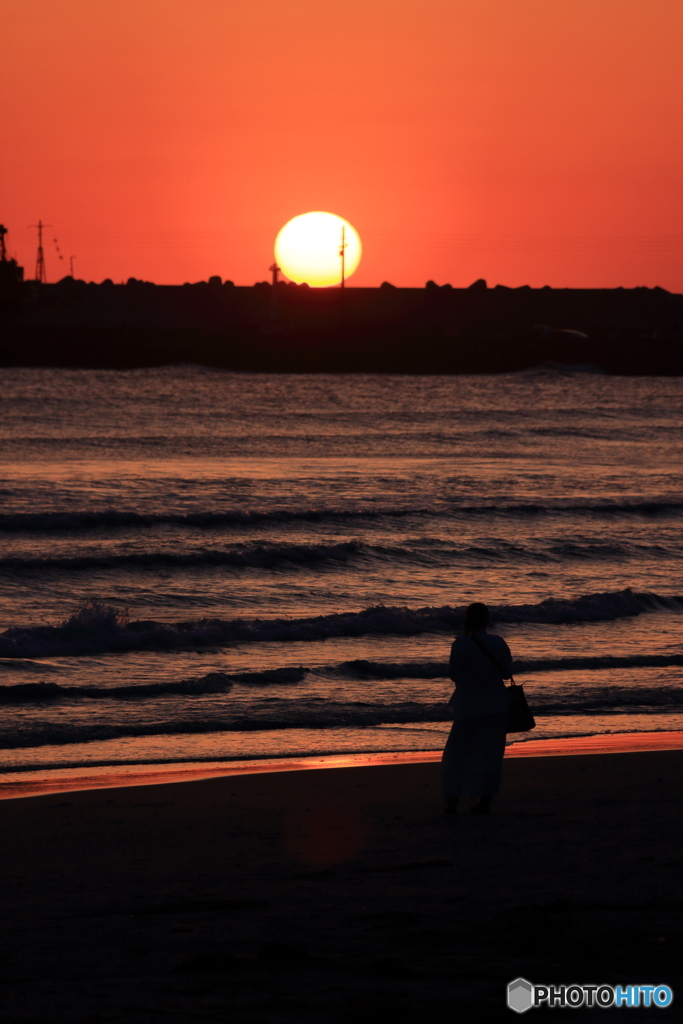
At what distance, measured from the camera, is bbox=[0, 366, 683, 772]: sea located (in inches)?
395

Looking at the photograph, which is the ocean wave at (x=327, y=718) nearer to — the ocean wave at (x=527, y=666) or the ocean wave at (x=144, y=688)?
the ocean wave at (x=144, y=688)

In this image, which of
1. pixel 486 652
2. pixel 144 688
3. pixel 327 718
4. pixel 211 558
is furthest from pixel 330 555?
pixel 486 652

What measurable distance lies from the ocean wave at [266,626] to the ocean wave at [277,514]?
25.8 feet

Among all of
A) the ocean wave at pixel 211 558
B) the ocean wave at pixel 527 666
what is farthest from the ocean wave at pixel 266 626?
the ocean wave at pixel 211 558

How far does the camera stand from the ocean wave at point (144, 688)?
10.8 meters

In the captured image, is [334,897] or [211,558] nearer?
[334,897]

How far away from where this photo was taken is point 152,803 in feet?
23.6

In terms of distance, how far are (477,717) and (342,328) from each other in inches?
3755

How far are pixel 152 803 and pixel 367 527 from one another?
55.1ft

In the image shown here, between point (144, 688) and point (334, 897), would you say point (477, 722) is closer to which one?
point (334, 897)

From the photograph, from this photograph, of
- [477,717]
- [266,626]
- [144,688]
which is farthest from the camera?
[266,626]

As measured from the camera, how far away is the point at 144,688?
36.2 feet

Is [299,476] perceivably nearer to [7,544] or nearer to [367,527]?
[367,527]

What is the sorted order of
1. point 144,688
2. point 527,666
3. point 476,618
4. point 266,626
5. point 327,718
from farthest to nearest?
point 266,626, point 527,666, point 144,688, point 327,718, point 476,618
